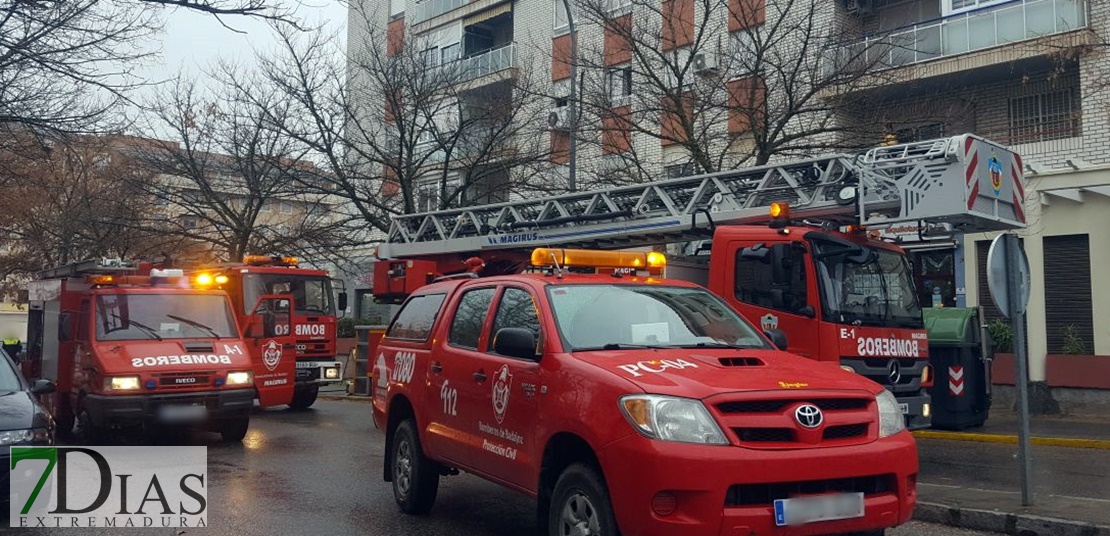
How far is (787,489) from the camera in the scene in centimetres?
460

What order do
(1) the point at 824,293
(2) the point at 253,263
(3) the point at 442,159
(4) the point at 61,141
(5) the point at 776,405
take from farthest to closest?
(3) the point at 442,159 < (2) the point at 253,263 < (4) the point at 61,141 < (1) the point at 824,293 < (5) the point at 776,405

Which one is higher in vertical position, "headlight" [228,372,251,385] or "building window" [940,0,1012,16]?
"building window" [940,0,1012,16]

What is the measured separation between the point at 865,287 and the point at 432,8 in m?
24.7

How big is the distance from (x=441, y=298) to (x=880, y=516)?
3.89m

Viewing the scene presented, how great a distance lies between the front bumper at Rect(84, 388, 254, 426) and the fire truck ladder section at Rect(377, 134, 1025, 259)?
4.03 metres

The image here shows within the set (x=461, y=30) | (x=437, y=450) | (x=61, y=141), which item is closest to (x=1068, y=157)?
(x=437, y=450)

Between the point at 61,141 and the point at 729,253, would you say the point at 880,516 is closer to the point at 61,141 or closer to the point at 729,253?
the point at 729,253

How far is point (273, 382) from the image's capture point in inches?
598

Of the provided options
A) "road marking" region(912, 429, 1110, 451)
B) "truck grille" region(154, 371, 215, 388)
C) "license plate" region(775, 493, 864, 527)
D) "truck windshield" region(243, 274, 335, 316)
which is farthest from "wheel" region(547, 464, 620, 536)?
"truck windshield" region(243, 274, 335, 316)

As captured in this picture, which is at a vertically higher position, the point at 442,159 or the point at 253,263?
the point at 442,159

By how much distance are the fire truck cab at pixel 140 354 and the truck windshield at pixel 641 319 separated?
688 cm

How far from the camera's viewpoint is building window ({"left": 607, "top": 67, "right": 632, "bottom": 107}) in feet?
57.3

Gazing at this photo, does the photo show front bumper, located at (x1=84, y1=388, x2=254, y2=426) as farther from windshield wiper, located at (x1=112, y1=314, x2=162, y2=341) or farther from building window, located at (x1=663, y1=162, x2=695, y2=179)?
building window, located at (x1=663, y1=162, x2=695, y2=179)

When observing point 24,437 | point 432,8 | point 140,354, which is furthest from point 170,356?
point 432,8
